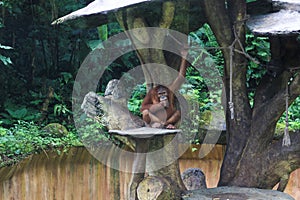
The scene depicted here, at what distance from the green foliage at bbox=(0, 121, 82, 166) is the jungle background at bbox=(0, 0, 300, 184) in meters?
0.58

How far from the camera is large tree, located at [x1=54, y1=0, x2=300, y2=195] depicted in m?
2.65

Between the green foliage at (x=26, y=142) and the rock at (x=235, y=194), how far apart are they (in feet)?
4.70

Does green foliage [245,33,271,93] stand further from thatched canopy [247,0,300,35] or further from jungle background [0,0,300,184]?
thatched canopy [247,0,300,35]

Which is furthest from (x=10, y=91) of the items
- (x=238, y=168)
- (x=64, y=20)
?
(x=238, y=168)

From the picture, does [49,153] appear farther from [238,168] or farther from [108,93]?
[238,168]

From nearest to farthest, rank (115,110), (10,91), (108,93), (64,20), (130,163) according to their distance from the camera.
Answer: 1. (64,20)
2. (115,110)
3. (108,93)
4. (130,163)
5. (10,91)

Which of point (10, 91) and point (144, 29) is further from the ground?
point (144, 29)

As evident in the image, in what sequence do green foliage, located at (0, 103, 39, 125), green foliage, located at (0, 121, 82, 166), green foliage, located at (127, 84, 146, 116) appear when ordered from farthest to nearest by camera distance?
1. green foliage, located at (127, 84, 146, 116)
2. green foliage, located at (0, 103, 39, 125)
3. green foliage, located at (0, 121, 82, 166)

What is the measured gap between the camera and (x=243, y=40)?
112 inches

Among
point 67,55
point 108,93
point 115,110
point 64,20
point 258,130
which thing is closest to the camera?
point 64,20

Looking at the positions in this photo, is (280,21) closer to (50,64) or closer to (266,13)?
(266,13)

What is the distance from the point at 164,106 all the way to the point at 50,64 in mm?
3176

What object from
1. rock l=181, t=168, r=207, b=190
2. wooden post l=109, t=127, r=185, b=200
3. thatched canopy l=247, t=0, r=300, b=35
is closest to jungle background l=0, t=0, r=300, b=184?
rock l=181, t=168, r=207, b=190

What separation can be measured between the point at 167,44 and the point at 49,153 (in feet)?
5.11
